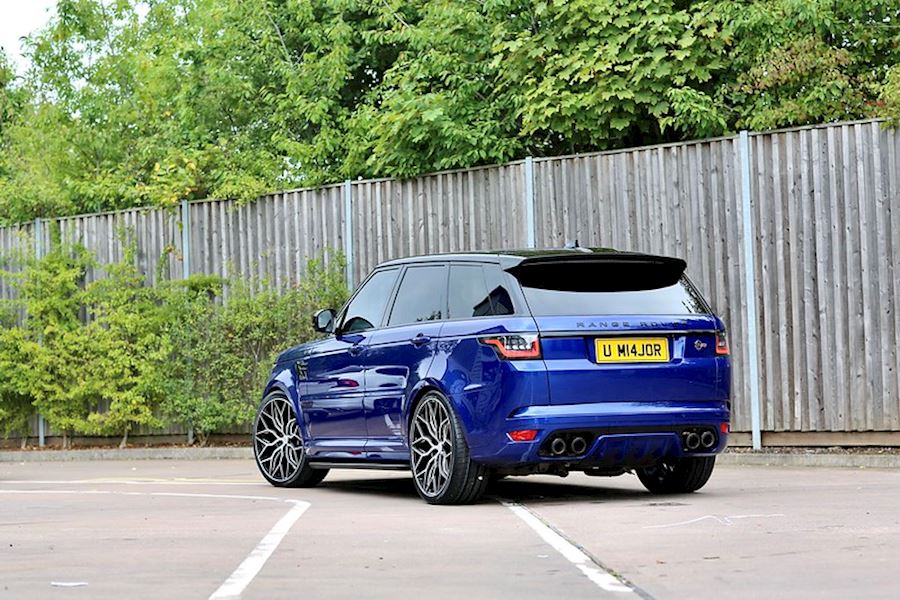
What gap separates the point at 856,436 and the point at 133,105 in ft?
54.5

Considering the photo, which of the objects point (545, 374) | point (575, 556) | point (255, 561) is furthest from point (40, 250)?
point (575, 556)

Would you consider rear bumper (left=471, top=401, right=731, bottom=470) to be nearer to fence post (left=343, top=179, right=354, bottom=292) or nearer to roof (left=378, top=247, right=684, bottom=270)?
roof (left=378, top=247, right=684, bottom=270)

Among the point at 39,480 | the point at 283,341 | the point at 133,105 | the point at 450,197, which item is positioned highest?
the point at 133,105

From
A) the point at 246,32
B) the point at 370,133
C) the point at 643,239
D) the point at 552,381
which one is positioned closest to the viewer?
the point at 552,381

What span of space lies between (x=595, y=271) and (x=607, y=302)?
0.30 metres

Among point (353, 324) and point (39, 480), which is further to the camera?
point (39, 480)

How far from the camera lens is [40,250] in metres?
23.2

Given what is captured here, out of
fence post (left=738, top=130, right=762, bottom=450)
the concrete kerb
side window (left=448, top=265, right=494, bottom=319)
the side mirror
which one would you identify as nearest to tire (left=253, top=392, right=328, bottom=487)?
the side mirror

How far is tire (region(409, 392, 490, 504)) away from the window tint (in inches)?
38.8

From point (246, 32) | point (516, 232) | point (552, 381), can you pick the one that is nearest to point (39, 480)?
point (516, 232)

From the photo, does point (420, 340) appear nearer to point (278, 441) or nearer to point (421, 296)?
point (421, 296)

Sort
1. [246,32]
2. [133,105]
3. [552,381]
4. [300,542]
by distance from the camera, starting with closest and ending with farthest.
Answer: [300,542], [552,381], [246,32], [133,105]

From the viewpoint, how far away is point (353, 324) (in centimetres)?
1412

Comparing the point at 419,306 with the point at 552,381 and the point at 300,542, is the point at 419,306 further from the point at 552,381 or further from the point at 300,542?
the point at 300,542
